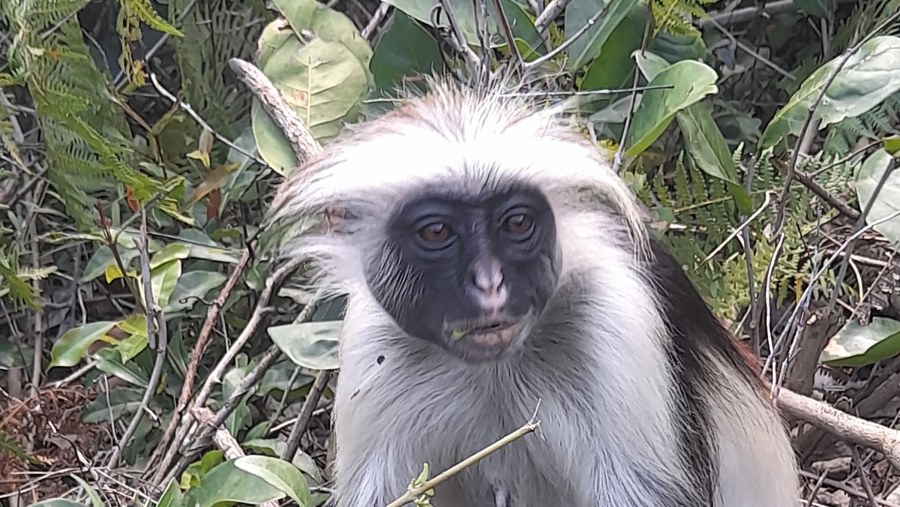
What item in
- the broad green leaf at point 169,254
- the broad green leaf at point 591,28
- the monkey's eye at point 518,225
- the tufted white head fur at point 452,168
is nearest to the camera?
the monkey's eye at point 518,225

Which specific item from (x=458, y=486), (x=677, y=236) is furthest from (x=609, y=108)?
(x=458, y=486)

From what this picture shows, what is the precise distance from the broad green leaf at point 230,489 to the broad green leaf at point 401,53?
4.83 feet

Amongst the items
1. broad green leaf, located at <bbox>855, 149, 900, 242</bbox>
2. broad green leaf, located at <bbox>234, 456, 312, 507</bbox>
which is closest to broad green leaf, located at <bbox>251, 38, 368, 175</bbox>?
broad green leaf, located at <bbox>234, 456, 312, 507</bbox>

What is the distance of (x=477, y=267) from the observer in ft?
9.18

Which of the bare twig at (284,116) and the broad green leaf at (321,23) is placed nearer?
the bare twig at (284,116)

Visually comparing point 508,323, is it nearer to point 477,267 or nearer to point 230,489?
point 477,267

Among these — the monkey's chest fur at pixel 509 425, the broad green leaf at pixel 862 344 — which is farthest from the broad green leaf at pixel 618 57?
the monkey's chest fur at pixel 509 425

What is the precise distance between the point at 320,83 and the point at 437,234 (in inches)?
58.1

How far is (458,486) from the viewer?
357cm

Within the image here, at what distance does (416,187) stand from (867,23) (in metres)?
2.63

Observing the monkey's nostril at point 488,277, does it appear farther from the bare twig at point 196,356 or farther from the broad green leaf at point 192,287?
the broad green leaf at point 192,287

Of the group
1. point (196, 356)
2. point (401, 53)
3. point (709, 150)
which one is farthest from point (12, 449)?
point (709, 150)

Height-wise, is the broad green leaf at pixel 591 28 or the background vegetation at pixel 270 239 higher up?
the broad green leaf at pixel 591 28

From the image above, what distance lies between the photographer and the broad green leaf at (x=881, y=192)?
150 inches
